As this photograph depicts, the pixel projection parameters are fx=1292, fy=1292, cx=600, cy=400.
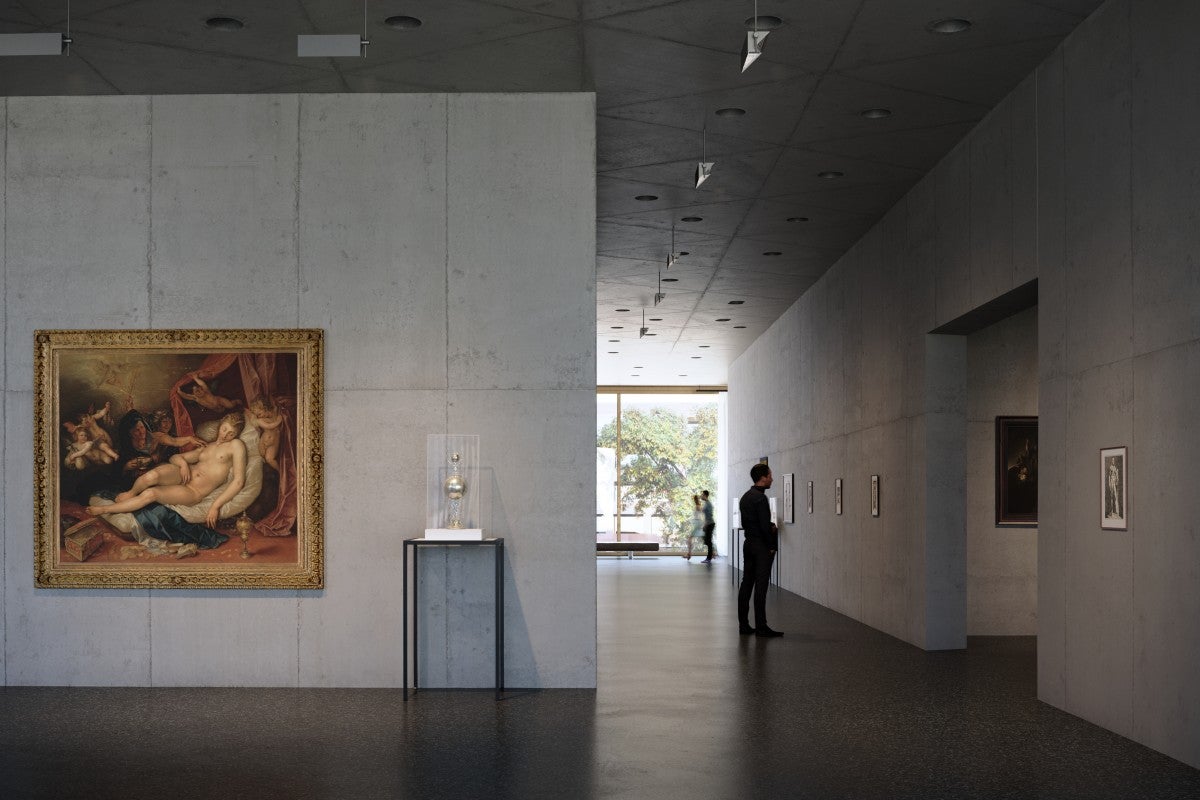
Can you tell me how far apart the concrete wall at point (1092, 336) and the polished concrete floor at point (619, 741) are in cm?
71

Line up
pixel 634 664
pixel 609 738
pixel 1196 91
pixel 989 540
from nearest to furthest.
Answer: pixel 1196 91 < pixel 609 738 < pixel 634 664 < pixel 989 540

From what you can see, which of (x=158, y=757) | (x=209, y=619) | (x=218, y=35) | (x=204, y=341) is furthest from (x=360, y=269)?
Answer: (x=158, y=757)

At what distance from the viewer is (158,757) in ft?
24.6

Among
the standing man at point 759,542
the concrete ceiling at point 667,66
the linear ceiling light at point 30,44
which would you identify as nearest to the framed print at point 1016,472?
the standing man at point 759,542

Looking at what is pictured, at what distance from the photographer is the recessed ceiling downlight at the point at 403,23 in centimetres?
880

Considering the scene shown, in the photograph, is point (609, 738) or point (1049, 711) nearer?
point (609, 738)

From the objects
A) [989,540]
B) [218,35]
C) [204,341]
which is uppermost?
[218,35]

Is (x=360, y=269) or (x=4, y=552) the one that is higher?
(x=360, y=269)

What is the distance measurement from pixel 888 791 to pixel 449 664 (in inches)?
172

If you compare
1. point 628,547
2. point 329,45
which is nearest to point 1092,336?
point 329,45

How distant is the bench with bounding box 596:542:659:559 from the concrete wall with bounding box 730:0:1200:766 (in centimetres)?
2068

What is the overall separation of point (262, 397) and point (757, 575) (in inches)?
247

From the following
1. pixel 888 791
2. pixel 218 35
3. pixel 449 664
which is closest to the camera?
pixel 888 791

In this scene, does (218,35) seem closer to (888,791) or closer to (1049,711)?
(888,791)
